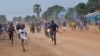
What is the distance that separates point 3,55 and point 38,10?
339ft

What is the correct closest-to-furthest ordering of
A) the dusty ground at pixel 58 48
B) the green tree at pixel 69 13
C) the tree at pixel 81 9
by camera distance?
1. the dusty ground at pixel 58 48
2. the tree at pixel 81 9
3. the green tree at pixel 69 13

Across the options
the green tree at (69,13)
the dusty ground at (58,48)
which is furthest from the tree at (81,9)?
the dusty ground at (58,48)

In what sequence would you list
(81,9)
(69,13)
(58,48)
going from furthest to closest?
(69,13) → (81,9) → (58,48)

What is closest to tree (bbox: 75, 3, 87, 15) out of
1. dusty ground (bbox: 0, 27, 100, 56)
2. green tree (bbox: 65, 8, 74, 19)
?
green tree (bbox: 65, 8, 74, 19)

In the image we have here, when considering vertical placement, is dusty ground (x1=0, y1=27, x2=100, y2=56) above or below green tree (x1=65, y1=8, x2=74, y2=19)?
below

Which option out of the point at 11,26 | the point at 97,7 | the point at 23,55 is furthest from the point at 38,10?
the point at 23,55

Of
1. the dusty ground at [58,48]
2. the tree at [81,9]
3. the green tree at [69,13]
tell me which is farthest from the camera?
the green tree at [69,13]

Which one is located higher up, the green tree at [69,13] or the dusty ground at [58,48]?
the green tree at [69,13]

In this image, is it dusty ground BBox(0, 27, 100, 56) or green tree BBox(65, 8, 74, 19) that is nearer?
dusty ground BBox(0, 27, 100, 56)

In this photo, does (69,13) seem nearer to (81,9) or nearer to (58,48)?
(81,9)

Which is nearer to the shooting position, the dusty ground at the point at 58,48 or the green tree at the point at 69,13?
the dusty ground at the point at 58,48

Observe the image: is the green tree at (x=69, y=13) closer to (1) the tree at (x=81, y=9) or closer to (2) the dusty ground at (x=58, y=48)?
(1) the tree at (x=81, y=9)

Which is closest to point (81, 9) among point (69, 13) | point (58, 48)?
point (69, 13)

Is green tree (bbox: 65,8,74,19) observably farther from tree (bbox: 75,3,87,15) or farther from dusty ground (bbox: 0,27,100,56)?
dusty ground (bbox: 0,27,100,56)
